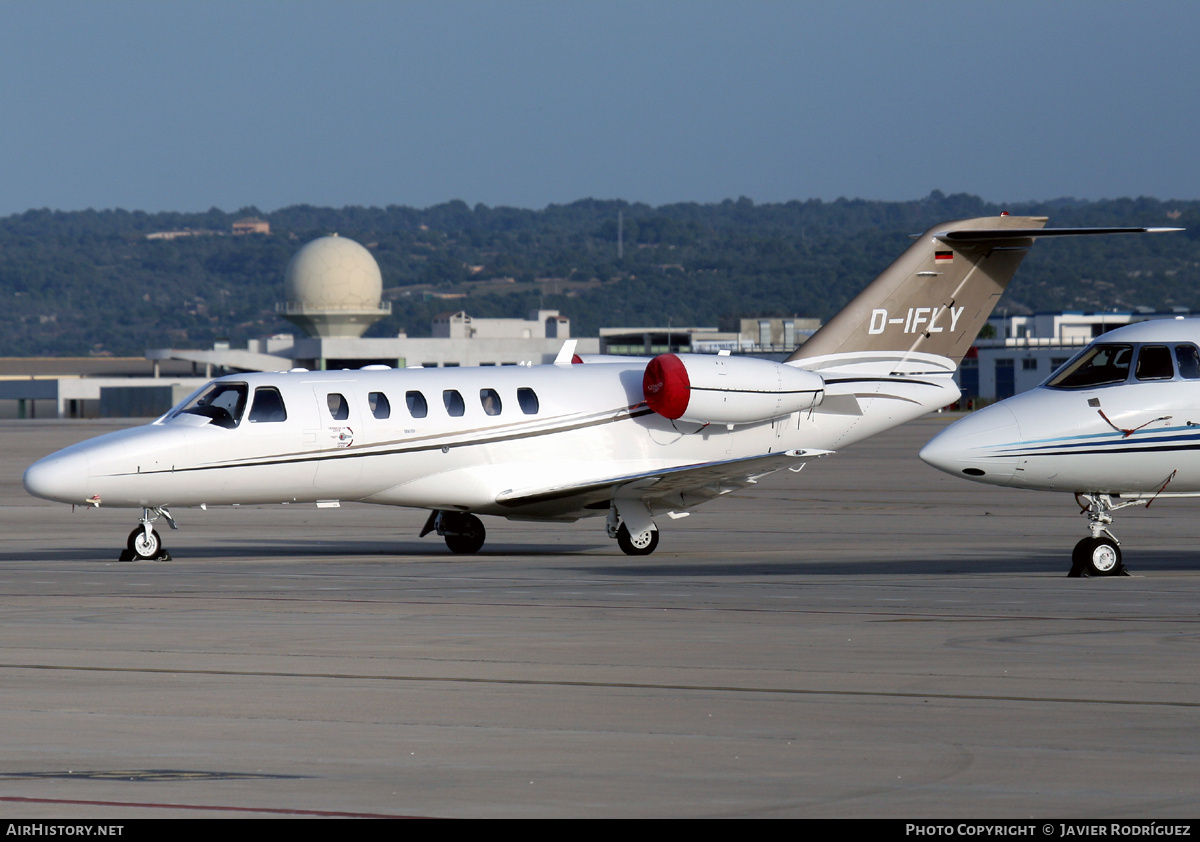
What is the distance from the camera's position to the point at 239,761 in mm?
8664

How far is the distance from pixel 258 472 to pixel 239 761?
1428 centimetres

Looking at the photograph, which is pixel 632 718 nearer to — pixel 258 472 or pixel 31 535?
pixel 258 472

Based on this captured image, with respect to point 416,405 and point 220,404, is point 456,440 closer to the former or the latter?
point 416,405

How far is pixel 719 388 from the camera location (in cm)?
2397

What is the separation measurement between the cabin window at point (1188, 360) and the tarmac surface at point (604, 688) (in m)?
2.32

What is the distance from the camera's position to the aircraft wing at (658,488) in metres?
22.3

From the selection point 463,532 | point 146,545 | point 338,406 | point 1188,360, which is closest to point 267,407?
point 338,406

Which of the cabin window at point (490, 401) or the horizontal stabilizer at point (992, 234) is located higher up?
the horizontal stabilizer at point (992, 234)

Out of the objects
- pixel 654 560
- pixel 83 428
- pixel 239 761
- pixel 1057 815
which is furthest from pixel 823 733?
pixel 83 428

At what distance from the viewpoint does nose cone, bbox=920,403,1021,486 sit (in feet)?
58.0

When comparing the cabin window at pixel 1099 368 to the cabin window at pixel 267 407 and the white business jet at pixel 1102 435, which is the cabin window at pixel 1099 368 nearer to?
the white business jet at pixel 1102 435

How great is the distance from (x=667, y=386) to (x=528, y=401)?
212cm

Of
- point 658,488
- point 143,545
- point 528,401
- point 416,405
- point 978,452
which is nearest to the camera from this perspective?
point 978,452

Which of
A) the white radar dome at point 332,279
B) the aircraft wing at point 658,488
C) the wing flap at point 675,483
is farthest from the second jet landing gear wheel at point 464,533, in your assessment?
the white radar dome at point 332,279
